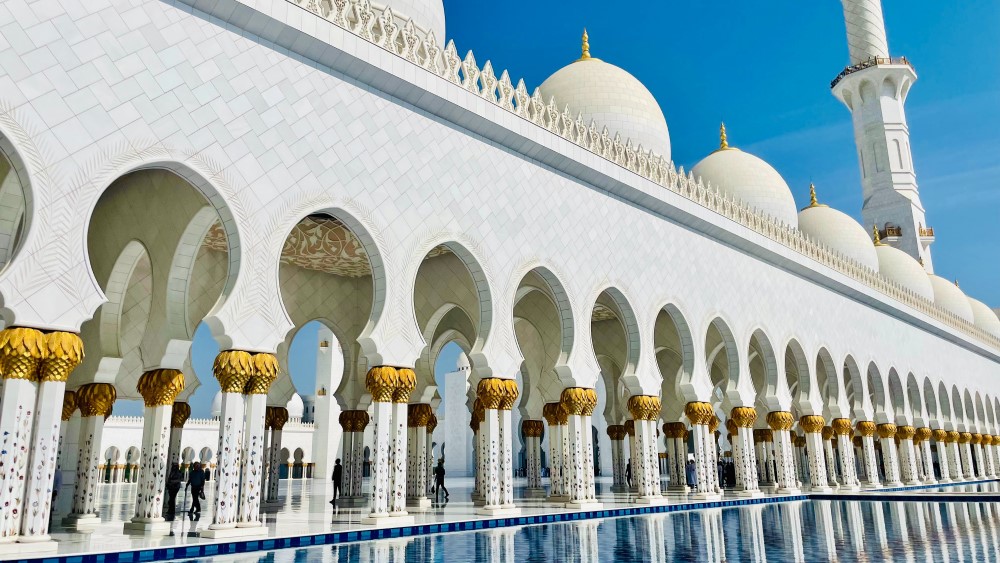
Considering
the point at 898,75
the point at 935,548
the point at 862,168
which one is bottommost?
the point at 935,548

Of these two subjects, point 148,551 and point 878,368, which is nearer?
point 148,551

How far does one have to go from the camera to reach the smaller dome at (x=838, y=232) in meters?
17.4

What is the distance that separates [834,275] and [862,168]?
11.7 m

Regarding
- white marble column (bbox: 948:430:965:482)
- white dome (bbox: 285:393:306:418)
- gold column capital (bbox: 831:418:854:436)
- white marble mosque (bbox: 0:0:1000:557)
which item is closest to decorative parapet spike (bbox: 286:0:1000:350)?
white marble mosque (bbox: 0:0:1000:557)

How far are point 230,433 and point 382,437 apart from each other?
54.8 inches

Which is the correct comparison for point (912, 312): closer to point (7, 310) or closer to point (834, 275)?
point (834, 275)

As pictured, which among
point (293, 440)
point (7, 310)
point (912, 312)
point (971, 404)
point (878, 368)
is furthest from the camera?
point (293, 440)

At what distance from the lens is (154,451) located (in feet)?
22.0

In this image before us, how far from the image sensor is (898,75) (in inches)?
913

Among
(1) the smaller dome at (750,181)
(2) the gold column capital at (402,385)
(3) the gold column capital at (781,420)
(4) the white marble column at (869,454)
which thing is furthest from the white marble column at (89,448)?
(4) the white marble column at (869,454)

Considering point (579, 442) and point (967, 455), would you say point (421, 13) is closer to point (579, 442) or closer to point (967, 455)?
point (579, 442)

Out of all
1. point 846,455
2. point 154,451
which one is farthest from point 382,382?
point 846,455

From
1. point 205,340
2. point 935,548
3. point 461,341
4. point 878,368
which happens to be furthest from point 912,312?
point 205,340

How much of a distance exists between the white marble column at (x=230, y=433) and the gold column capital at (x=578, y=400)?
379 cm
